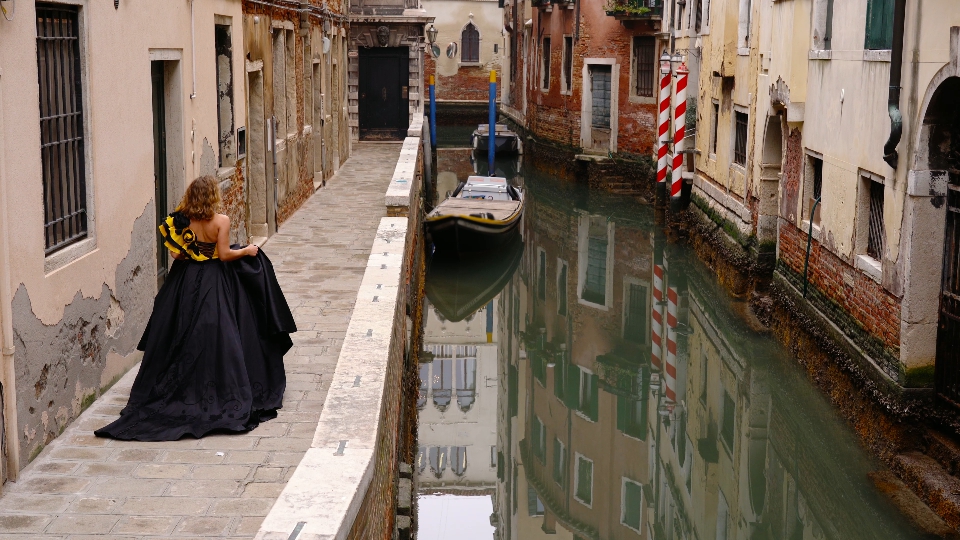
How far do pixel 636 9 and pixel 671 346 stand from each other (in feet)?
38.7

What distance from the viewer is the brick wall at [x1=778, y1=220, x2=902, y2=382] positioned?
836 cm

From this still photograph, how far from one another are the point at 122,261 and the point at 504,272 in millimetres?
10811

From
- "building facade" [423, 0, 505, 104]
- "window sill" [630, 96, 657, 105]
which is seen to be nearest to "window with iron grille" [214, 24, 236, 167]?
"window sill" [630, 96, 657, 105]

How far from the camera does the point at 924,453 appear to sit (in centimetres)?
765

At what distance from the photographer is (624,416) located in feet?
36.2

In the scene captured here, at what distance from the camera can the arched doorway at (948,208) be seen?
7664 mm

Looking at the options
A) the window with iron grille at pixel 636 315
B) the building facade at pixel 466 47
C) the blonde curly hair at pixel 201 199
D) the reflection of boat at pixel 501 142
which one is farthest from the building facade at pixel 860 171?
the building facade at pixel 466 47

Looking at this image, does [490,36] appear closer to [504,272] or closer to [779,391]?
[504,272]

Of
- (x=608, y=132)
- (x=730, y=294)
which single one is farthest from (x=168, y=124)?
(x=608, y=132)

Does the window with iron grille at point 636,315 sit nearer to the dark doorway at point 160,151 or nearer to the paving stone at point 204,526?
the dark doorway at point 160,151

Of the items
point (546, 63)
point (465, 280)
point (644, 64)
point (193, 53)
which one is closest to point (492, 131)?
point (546, 63)

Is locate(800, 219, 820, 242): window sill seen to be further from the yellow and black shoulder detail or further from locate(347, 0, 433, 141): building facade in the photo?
locate(347, 0, 433, 141): building facade

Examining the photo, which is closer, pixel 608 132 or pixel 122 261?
pixel 122 261

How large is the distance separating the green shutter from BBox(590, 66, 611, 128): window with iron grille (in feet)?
51.6
